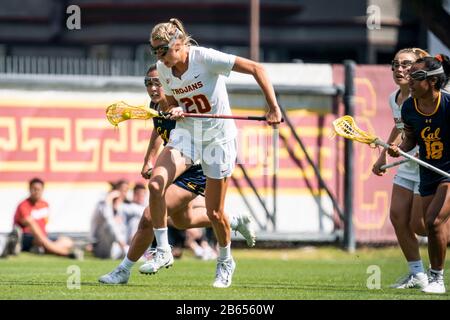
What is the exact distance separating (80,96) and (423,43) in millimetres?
16903

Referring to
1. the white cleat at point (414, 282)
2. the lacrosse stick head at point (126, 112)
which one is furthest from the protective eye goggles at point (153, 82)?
the white cleat at point (414, 282)

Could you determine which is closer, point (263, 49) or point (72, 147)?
point (72, 147)

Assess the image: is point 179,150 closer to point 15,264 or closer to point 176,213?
point 176,213

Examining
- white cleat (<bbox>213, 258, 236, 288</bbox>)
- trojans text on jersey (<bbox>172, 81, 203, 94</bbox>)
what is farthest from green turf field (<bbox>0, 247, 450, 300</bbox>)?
trojans text on jersey (<bbox>172, 81, 203, 94</bbox>)

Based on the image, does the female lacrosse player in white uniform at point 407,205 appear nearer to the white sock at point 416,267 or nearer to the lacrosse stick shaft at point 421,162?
the white sock at point 416,267

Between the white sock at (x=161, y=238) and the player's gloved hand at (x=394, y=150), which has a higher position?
the player's gloved hand at (x=394, y=150)

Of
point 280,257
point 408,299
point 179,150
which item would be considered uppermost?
point 179,150

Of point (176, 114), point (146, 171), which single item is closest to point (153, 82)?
point (146, 171)

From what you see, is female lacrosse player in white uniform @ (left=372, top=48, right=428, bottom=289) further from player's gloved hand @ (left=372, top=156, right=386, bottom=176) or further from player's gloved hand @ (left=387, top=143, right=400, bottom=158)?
player's gloved hand @ (left=387, top=143, right=400, bottom=158)

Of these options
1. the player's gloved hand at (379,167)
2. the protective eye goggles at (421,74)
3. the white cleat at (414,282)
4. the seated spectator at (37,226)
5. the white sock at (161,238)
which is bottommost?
the seated spectator at (37,226)

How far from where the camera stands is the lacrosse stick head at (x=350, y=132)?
12336 millimetres

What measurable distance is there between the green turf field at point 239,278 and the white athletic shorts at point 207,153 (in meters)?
1.08

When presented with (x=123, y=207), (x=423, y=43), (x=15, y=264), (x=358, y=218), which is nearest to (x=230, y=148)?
(x=15, y=264)
